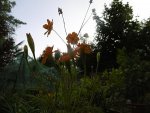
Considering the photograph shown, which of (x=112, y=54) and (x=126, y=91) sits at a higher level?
(x=112, y=54)

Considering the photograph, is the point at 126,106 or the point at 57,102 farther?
the point at 126,106

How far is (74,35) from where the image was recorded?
2.71 metres

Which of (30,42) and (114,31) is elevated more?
(114,31)

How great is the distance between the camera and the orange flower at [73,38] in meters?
2.69

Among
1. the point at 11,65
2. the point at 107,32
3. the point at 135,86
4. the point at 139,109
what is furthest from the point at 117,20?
the point at 11,65

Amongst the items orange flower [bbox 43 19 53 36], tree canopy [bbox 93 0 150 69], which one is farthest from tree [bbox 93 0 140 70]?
orange flower [bbox 43 19 53 36]

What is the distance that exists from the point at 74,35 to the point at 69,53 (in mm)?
212

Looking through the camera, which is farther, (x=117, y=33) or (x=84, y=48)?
(x=117, y=33)

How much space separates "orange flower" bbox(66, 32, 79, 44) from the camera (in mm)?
2688

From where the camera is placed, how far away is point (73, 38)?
270cm

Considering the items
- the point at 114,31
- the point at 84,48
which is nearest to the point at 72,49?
the point at 84,48

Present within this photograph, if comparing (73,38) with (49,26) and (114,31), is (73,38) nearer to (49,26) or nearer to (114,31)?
(49,26)

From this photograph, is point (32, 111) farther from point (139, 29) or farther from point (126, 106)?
point (139, 29)

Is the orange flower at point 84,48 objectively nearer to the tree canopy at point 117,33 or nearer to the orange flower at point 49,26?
the orange flower at point 49,26
